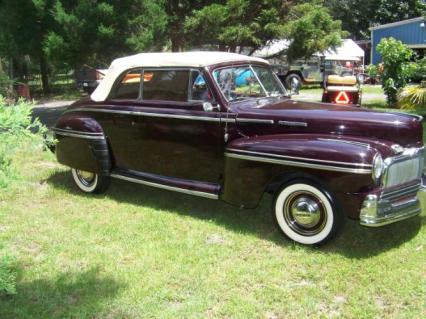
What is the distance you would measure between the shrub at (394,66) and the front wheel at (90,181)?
34.3 feet

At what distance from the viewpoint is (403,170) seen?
176 inches

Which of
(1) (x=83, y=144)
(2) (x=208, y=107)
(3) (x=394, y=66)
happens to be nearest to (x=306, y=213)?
(2) (x=208, y=107)

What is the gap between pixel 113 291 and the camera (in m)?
3.85

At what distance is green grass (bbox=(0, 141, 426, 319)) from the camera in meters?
3.59

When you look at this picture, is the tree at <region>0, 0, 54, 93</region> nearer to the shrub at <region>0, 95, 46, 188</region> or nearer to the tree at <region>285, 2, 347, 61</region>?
the tree at <region>285, 2, 347, 61</region>

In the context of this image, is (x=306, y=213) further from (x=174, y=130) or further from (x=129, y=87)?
(x=129, y=87)

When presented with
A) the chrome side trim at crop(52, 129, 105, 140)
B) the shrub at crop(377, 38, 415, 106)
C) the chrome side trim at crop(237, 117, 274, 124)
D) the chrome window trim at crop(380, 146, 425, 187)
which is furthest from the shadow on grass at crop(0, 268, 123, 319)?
the shrub at crop(377, 38, 415, 106)

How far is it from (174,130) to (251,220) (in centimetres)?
128

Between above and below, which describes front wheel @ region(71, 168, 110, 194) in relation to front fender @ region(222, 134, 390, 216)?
below

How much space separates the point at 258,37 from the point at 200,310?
15.3 m

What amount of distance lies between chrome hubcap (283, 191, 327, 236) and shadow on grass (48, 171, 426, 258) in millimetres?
170

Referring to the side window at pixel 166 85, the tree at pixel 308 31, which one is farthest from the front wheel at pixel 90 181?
the tree at pixel 308 31

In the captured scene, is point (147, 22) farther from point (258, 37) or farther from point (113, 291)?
point (113, 291)

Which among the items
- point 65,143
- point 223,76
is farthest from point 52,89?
point 223,76
